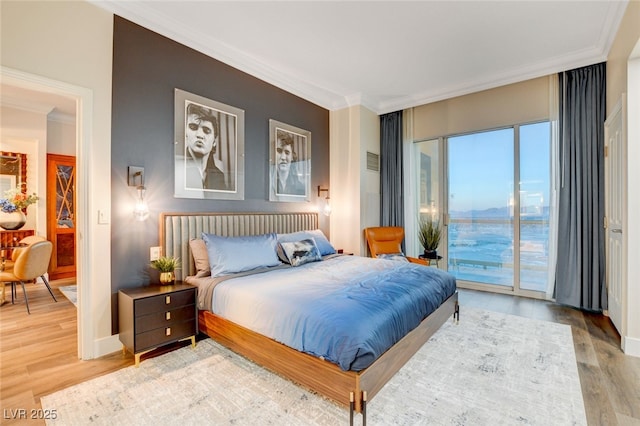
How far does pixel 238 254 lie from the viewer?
2.95 m

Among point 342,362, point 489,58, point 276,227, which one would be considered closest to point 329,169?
point 276,227

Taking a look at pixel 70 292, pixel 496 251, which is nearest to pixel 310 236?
pixel 496 251

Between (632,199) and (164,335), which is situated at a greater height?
(632,199)

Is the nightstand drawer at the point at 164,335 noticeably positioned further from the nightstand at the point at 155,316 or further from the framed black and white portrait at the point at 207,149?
the framed black and white portrait at the point at 207,149

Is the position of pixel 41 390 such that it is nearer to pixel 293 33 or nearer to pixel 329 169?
pixel 293 33

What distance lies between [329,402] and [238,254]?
1.55 meters

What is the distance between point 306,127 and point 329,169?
82cm

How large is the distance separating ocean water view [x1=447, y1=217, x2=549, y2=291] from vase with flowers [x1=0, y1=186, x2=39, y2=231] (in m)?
6.72

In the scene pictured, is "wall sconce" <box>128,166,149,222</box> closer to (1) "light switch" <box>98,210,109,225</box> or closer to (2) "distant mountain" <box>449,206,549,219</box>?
(1) "light switch" <box>98,210,109,225</box>

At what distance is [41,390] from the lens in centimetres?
205

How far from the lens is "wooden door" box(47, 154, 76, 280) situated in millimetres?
5355

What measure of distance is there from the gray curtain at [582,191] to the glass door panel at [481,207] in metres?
0.70

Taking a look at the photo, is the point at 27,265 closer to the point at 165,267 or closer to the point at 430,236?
the point at 165,267

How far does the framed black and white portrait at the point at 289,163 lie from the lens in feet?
13.4
